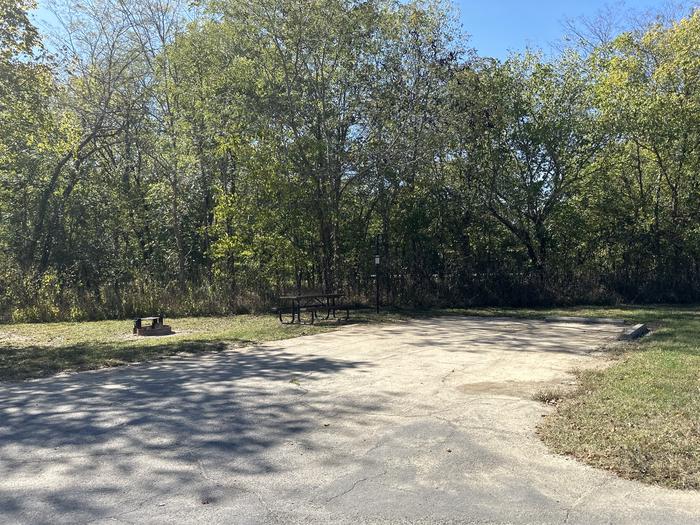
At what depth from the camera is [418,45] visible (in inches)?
714

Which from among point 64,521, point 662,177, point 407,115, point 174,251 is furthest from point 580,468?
point 174,251

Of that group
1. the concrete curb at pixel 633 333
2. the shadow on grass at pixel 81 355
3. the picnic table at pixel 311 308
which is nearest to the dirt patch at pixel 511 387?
the concrete curb at pixel 633 333

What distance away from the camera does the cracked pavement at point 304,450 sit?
3816 millimetres

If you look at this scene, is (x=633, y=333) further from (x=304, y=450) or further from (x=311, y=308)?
(x=304, y=450)

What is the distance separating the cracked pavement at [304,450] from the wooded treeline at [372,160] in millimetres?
10071

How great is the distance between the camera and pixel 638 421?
17.6ft

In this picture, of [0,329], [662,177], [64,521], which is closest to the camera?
[64,521]

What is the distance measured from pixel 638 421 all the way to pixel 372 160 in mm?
13644

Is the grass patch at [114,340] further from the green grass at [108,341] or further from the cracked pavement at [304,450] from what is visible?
the cracked pavement at [304,450]

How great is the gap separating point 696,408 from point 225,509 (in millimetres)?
4458

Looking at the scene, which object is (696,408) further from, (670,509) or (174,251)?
(174,251)

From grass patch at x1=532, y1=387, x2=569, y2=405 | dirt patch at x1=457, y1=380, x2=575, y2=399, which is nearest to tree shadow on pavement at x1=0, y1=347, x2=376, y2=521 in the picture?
dirt patch at x1=457, y1=380, x2=575, y2=399

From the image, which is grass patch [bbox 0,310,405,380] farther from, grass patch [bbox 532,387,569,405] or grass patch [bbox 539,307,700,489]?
grass patch [bbox 539,307,700,489]

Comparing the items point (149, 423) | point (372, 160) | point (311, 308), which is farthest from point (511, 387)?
point (372, 160)
